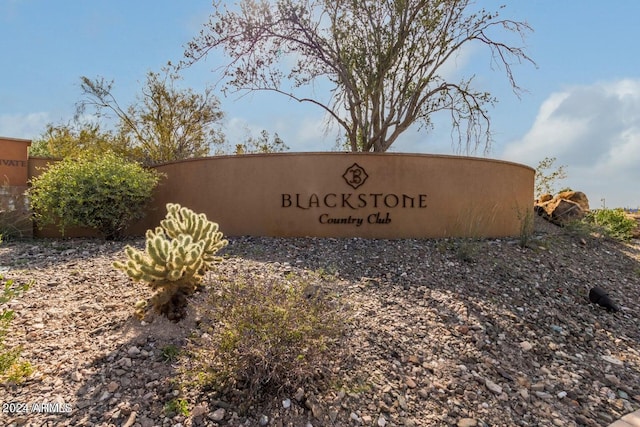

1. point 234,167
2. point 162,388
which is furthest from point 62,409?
point 234,167

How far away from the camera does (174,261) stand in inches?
146

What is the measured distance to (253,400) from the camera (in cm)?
300

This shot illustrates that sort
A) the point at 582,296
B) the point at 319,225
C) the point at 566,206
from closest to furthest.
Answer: the point at 582,296
the point at 319,225
the point at 566,206

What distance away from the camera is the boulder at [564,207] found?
38.4 feet

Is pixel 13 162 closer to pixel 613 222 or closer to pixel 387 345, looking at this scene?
pixel 387 345

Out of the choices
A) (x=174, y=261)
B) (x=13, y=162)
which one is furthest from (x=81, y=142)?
(x=174, y=261)

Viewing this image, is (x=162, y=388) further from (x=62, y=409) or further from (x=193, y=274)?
(x=193, y=274)

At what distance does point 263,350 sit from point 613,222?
12850 mm

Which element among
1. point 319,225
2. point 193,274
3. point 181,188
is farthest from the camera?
point 181,188

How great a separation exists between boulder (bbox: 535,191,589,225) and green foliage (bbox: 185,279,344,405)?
10443 millimetres

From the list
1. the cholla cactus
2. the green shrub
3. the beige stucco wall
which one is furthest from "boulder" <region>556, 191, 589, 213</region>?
the beige stucco wall

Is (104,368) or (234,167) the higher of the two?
(234,167)

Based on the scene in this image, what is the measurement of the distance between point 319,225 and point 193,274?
425cm

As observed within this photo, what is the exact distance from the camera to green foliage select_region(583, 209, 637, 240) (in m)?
11.3
